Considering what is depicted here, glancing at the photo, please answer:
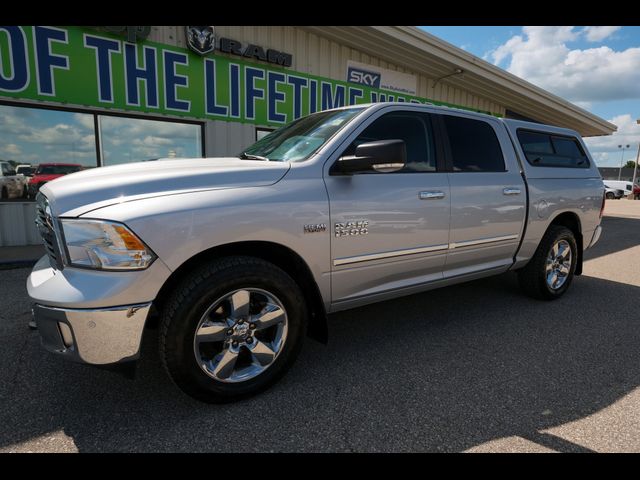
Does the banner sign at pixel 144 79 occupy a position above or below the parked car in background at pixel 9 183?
above

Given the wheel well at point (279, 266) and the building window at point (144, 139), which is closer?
the wheel well at point (279, 266)

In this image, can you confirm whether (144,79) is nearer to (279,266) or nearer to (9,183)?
(9,183)

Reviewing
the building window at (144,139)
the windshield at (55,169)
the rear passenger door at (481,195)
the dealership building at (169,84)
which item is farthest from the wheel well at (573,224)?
the windshield at (55,169)

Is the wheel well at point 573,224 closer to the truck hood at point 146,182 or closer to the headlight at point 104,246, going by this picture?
the truck hood at point 146,182

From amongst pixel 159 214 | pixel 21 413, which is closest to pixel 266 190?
pixel 159 214

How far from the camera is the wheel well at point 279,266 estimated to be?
7.13 feet

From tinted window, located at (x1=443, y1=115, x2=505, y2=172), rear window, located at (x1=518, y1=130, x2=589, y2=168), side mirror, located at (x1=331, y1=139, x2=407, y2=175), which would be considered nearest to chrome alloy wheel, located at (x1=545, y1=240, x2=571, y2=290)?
rear window, located at (x1=518, y1=130, x2=589, y2=168)

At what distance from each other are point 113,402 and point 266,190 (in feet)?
5.10

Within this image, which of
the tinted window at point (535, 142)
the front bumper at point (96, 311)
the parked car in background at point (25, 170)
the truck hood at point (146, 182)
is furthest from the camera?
the parked car in background at point (25, 170)

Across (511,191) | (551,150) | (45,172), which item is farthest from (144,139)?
(551,150)

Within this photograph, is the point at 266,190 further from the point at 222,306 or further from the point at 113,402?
the point at 113,402

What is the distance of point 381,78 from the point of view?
10.3 meters

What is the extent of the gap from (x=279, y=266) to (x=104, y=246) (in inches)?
41.0

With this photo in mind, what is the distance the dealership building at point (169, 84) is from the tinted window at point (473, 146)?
18.2 feet
